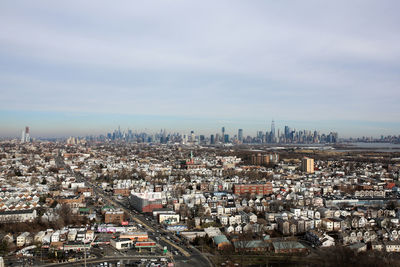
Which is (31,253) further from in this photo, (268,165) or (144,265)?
(268,165)

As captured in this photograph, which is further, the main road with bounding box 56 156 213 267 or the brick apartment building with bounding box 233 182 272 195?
the brick apartment building with bounding box 233 182 272 195

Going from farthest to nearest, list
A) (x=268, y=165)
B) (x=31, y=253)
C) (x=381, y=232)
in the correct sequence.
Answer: (x=268, y=165) → (x=381, y=232) → (x=31, y=253)

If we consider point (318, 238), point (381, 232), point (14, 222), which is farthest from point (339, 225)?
point (14, 222)

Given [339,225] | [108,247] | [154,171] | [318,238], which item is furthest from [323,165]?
[108,247]

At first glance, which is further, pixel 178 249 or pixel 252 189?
pixel 252 189

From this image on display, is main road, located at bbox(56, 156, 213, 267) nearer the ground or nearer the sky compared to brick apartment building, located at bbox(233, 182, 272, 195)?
nearer the ground

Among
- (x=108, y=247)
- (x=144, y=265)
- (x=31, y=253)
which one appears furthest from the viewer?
(x=108, y=247)

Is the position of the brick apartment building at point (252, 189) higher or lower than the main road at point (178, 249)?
higher

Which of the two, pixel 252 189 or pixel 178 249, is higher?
pixel 252 189

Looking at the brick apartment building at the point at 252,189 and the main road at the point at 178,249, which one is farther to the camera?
the brick apartment building at the point at 252,189

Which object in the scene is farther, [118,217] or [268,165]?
[268,165]
